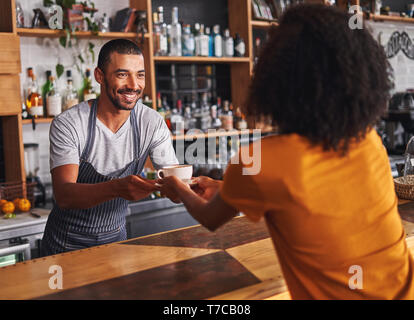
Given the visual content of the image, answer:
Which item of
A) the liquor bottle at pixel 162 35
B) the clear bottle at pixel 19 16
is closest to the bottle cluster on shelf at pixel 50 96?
the clear bottle at pixel 19 16

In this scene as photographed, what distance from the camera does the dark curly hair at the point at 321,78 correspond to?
37.5 inches

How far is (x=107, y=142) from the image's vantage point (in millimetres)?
2082

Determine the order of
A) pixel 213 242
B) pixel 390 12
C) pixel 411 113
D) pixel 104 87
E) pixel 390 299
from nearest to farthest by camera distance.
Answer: pixel 390 299
pixel 213 242
pixel 104 87
pixel 411 113
pixel 390 12

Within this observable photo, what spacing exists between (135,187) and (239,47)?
2585mm

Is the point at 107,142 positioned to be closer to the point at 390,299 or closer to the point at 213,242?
the point at 213,242

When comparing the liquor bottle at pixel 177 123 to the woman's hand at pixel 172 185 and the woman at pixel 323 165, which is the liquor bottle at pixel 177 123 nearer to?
the woman's hand at pixel 172 185

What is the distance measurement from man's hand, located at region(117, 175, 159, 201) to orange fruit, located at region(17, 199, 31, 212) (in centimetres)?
138

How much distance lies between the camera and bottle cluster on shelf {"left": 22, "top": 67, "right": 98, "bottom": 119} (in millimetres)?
3178

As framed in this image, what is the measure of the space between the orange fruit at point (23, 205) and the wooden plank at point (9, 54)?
0.79 meters

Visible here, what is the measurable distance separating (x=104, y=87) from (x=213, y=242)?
89 centimetres

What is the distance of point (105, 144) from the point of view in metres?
2.08

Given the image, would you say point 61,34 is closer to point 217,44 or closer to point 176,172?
point 217,44

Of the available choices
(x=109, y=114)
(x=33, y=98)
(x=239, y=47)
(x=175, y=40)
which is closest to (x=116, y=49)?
(x=109, y=114)
